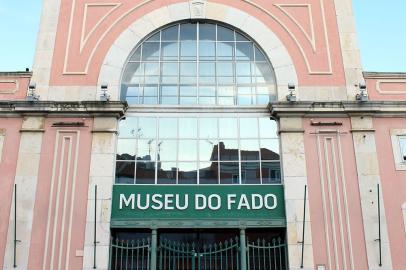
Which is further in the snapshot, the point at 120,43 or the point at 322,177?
the point at 120,43

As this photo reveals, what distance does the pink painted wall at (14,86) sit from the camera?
1778cm

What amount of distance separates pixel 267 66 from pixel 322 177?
16.7 ft

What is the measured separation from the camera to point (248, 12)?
62.2 ft

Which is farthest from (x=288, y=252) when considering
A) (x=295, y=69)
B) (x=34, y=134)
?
(x=34, y=134)

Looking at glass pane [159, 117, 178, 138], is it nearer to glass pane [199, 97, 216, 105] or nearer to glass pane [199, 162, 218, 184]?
glass pane [199, 97, 216, 105]

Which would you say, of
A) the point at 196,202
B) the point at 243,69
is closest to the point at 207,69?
the point at 243,69

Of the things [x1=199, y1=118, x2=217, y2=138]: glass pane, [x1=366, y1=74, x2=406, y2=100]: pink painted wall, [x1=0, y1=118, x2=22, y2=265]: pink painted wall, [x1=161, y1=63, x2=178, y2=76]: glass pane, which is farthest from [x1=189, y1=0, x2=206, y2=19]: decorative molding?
[x1=0, y1=118, x2=22, y2=265]: pink painted wall

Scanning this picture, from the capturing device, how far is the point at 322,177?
16.5m

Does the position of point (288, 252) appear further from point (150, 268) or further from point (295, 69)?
point (295, 69)

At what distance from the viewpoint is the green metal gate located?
1569 centimetres

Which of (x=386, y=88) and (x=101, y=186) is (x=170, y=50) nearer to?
(x=101, y=186)

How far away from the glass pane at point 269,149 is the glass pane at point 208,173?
1.88 meters

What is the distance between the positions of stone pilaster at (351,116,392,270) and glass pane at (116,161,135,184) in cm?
835

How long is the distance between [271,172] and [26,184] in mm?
9008
